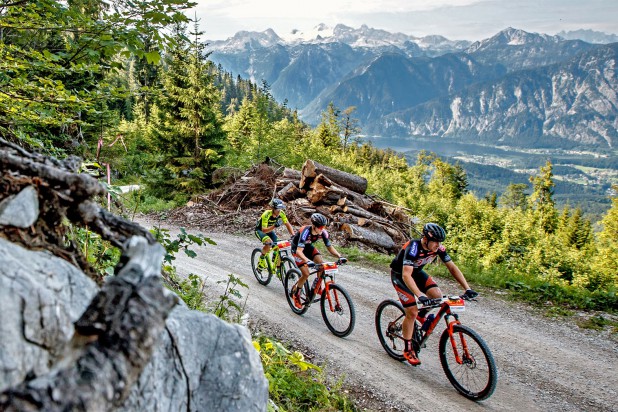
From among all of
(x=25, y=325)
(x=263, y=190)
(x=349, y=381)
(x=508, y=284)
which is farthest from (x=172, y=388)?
(x=263, y=190)

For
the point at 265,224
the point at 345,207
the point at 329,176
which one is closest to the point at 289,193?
the point at 329,176

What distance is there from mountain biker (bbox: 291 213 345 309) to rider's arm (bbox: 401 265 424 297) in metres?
2.15

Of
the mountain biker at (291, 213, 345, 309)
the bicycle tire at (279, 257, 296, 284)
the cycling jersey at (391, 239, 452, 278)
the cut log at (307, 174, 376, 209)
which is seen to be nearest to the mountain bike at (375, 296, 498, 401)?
the cycling jersey at (391, 239, 452, 278)

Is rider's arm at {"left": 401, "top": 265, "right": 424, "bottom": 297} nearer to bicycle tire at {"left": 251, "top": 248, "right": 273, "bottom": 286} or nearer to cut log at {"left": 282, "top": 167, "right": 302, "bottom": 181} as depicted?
bicycle tire at {"left": 251, "top": 248, "right": 273, "bottom": 286}

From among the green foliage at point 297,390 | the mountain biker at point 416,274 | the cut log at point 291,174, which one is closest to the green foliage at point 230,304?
the green foliage at point 297,390

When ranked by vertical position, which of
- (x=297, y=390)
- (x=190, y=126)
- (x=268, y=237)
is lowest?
(x=297, y=390)

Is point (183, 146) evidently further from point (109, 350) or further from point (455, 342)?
point (109, 350)

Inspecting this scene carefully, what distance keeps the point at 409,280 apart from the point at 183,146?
19.7m

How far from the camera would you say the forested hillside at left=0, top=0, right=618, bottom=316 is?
14.0ft

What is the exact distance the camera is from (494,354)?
25.3 feet

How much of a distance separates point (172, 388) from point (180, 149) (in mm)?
23001

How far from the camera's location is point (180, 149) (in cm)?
2348

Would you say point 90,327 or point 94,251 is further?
point 94,251

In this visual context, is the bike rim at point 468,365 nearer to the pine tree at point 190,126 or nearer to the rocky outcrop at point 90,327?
the rocky outcrop at point 90,327
